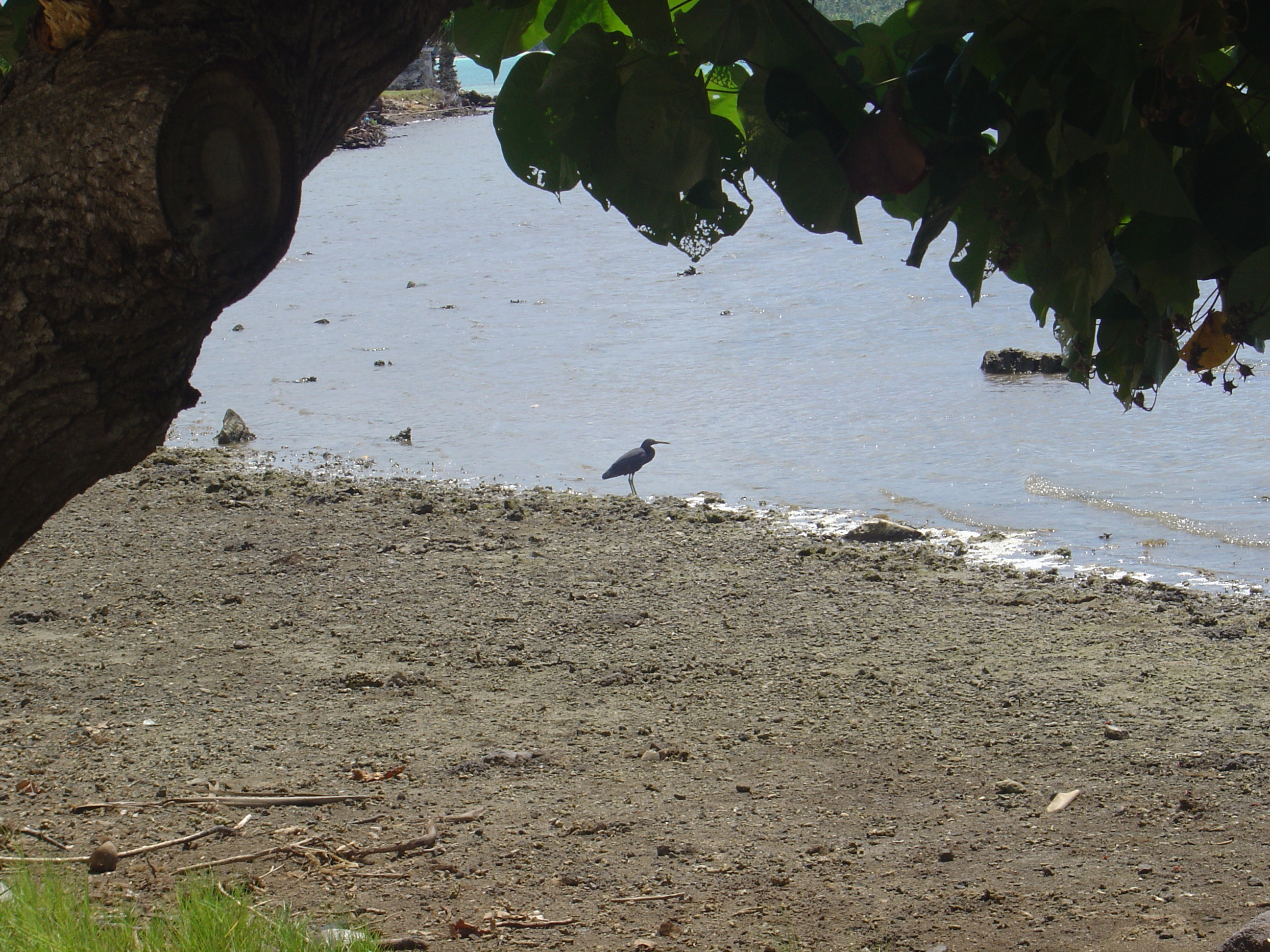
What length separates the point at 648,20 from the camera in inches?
61.1

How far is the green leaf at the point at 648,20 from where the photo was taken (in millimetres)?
1544

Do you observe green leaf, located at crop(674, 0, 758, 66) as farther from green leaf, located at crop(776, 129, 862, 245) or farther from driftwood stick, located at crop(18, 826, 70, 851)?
driftwood stick, located at crop(18, 826, 70, 851)

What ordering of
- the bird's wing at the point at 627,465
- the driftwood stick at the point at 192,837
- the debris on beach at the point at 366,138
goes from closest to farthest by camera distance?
the driftwood stick at the point at 192,837 < the bird's wing at the point at 627,465 < the debris on beach at the point at 366,138

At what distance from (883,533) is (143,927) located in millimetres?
4128

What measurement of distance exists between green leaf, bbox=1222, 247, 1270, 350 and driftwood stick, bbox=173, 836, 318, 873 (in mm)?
2596

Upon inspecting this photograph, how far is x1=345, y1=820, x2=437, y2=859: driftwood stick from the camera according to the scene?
3131 millimetres

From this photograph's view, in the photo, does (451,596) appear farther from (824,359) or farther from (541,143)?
(824,359)

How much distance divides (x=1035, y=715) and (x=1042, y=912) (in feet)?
4.03

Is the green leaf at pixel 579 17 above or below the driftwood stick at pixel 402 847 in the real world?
above

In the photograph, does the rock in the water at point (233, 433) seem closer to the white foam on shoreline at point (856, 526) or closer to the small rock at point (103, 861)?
the white foam on shoreline at point (856, 526)

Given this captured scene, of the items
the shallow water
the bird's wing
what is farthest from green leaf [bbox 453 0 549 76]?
the bird's wing

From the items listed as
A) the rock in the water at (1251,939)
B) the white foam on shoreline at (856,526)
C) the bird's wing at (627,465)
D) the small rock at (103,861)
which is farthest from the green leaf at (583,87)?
the bird's wing at (627,465)

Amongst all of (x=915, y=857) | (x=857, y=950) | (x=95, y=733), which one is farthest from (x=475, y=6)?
(x=95, y=733)

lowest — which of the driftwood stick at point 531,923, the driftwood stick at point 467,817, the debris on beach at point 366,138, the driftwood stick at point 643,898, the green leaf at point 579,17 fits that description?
the driftwood stick at point 467,817
